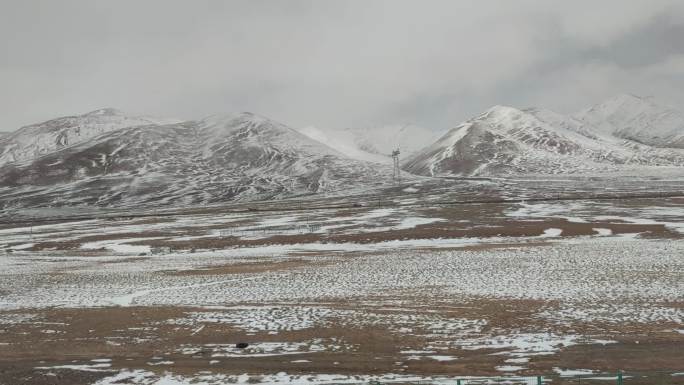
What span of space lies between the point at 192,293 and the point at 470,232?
4465cm

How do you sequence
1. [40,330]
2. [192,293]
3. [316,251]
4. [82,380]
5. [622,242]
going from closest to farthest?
[82,380] → [40,330] → [192,293] → [622,242] → [316,251]

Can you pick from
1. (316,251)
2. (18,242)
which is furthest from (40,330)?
(18,242)

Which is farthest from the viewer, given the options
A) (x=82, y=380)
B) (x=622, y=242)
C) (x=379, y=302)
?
(x=622, y=242)

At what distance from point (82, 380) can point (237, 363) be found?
19.0ft

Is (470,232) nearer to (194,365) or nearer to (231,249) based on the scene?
(231,249)

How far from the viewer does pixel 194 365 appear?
812 inches

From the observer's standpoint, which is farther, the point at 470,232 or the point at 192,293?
the point at 470,232

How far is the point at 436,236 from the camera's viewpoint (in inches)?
2704

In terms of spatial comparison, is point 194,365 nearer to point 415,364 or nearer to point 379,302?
point 415,364

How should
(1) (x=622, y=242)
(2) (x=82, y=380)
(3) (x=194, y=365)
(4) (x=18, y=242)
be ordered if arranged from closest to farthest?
(2) (x=82, y=380) < (3) (x=194, y=365) < (1) (x=622, y=242) < (4) (x=18, y=242)

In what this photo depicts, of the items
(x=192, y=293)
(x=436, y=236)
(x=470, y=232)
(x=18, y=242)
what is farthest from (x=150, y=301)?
(x=18, y=242)

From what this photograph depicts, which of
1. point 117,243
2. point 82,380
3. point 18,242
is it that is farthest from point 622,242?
point 18,242

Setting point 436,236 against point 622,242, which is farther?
point 436,236

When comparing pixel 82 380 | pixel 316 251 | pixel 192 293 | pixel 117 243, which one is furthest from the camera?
pixel 117 243
